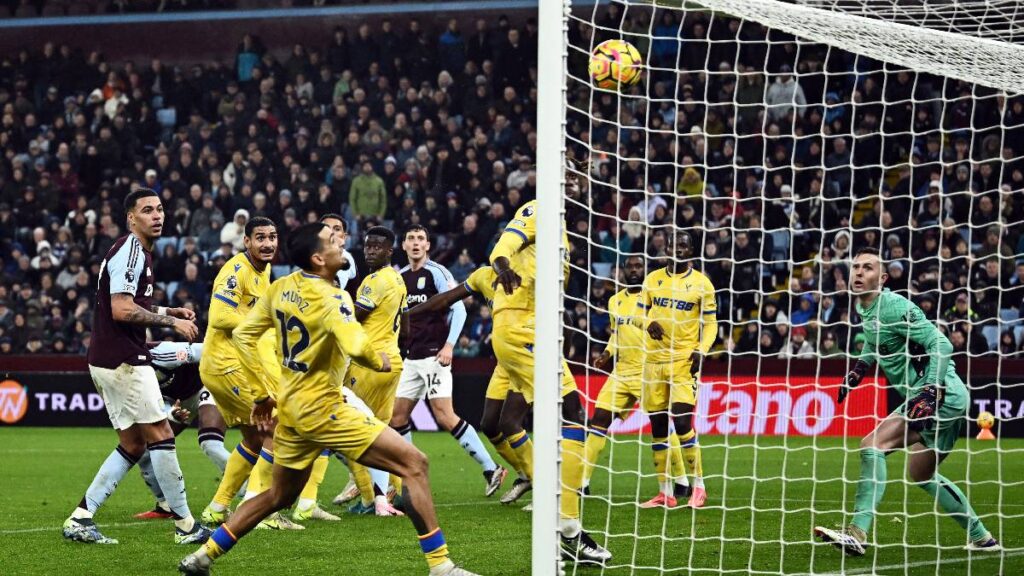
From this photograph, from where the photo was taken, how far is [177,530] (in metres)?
7.85

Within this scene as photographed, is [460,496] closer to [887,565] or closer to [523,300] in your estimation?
[523,300]

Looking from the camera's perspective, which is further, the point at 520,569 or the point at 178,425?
the point at 178,425

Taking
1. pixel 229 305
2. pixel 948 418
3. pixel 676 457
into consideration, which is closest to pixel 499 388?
pixel 676 457

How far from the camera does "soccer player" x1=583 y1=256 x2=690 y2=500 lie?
9500 millimetres

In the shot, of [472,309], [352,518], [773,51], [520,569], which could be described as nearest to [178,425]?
[352,518]

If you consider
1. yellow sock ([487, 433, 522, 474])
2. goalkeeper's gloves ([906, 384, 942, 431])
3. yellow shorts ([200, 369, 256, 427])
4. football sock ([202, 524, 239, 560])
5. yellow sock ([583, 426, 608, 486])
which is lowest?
yellow sock ([487, 433, 522, 474])

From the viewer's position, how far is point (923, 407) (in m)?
7.38

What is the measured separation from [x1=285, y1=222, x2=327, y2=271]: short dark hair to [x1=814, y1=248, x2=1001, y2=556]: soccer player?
3264mm

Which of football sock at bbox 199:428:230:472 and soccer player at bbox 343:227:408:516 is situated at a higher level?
soccer player at bbox 343:227:408:516

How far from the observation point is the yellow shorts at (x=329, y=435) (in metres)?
6.28

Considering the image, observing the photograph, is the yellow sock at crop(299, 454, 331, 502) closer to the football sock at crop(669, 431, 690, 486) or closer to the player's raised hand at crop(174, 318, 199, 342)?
the player's raised hand at crop(174, 318, 199, 342)

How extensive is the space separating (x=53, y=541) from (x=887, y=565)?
5.05 m

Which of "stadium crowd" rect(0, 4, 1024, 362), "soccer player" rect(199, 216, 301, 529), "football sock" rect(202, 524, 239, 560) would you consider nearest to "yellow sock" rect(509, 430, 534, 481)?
"soccer player" rect(199, 216, 301, 529)

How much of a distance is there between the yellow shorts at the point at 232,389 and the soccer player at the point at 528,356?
1.74 m
